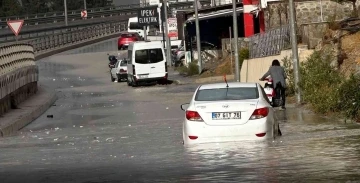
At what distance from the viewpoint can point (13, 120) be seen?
3119 centimetres

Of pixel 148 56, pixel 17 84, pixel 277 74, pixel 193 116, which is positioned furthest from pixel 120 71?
→ pixel 193 116

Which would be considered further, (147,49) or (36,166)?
(147,49)

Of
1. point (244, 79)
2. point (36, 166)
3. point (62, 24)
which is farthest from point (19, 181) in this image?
point (62, 24)

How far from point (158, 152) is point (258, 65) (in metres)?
21.6

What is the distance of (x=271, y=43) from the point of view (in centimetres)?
4159

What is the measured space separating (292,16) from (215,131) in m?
13.4

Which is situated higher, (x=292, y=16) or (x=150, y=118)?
(x=292, y=16)

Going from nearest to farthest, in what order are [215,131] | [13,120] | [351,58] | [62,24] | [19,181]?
[19,181] < [215,131] < [13,120] < [351,58] < [62,24]

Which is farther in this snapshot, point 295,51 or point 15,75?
point 15,75

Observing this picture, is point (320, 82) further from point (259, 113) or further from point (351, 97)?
point (259, 113)

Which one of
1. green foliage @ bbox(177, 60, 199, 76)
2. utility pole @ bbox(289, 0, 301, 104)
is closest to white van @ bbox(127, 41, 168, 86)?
green foliage @ bbox(177, 60, 199, 76)

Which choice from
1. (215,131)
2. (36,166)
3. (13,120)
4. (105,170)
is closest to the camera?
(105,170)

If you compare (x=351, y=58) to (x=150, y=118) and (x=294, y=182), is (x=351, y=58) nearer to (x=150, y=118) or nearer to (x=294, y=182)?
(x=150, y=118)

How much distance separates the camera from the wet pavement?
15.0 m
